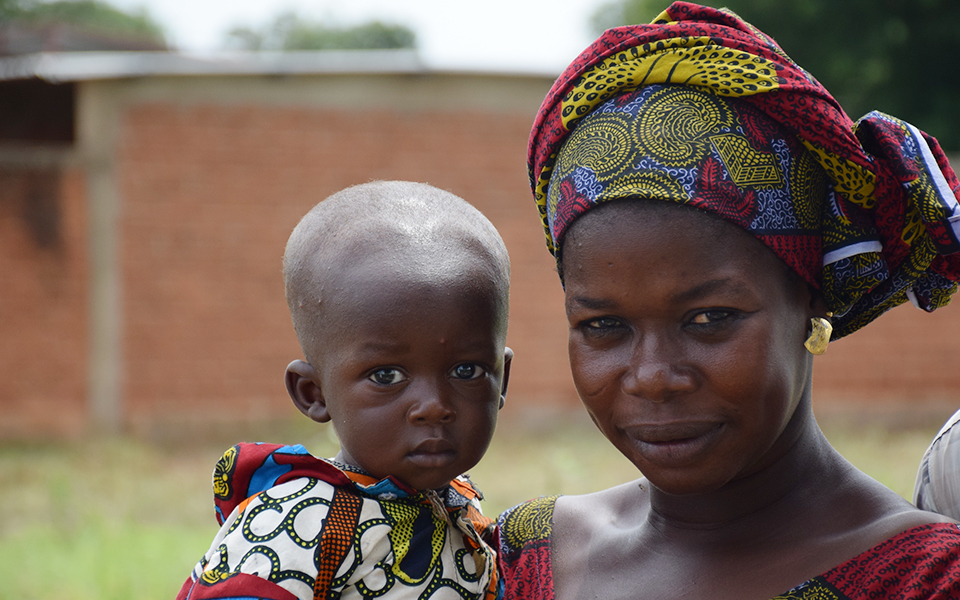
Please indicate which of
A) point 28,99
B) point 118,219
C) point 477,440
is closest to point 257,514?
point 477,440

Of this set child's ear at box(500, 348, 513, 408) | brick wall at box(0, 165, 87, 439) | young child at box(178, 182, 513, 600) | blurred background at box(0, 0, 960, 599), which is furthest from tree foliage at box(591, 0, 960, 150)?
young child at box(178, 182, 513, 600)

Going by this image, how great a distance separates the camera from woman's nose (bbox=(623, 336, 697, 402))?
167 cm

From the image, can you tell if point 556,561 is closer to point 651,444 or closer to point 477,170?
point 651,444

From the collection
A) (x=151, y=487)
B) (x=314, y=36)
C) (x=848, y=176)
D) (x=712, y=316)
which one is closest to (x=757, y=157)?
(x=848, y=176)

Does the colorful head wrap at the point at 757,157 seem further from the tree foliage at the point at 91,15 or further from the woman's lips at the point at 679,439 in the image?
the tree foliage at the point at 91,15

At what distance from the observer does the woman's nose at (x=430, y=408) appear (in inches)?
78.3

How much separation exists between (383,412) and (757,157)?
943 millimetres

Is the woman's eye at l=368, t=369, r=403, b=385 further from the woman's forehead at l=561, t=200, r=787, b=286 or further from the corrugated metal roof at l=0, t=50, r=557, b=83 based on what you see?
the corrugated metal roof at l=0, t=50, r=557, b=83

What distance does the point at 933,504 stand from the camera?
75.1 inches

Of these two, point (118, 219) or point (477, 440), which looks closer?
point (477, 440)

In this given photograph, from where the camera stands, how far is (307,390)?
220 centimetres

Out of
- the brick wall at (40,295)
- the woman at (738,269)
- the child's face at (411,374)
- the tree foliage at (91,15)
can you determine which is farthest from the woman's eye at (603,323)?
the tree foliage at (91,15)

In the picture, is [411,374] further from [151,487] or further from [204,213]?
[204,213]

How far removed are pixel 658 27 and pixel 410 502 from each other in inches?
45.0
